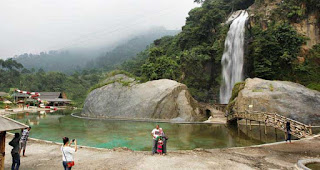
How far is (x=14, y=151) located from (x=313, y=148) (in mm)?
15793

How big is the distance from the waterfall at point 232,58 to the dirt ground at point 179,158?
25410 millimetres

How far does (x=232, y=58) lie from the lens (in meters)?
38.5

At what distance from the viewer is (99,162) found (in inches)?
388

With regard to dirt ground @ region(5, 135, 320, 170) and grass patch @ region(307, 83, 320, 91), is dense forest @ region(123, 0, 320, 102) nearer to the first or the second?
grass patch @ region(307, 83, 320, 91)

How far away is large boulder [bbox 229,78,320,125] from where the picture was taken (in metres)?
22.1

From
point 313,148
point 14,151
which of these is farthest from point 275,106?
point 14,151

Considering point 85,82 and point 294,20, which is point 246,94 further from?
point 85,82

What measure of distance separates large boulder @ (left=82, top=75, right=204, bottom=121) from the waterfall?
9.51 meters

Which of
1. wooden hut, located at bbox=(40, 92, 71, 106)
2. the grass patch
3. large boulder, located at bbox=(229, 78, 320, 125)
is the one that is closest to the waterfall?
the grass patch

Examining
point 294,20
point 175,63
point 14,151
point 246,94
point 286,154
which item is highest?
point 294,20

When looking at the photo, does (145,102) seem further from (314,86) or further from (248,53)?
(314,86)

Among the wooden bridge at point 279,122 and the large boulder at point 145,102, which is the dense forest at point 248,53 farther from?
the wooden bridge at point 279,122

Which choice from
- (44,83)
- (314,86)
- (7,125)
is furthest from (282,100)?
(44,83)

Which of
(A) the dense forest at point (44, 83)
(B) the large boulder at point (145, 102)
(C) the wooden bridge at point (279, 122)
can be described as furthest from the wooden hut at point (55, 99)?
(C) the wooden bridge at point (279, 122)
